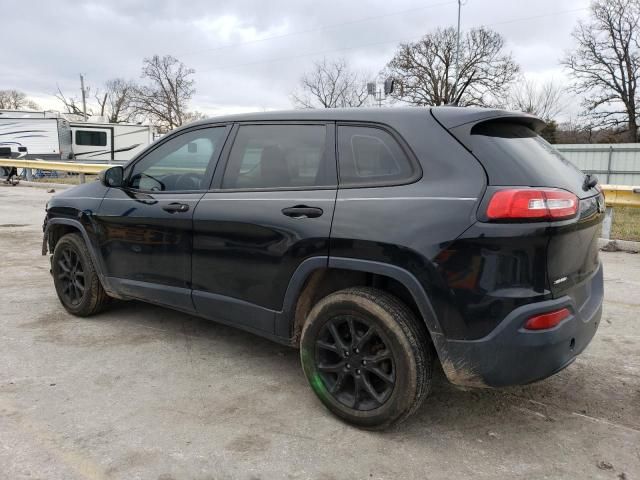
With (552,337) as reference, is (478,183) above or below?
above

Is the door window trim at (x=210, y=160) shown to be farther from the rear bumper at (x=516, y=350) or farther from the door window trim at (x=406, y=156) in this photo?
the rear bumper at (x=516, y=350)

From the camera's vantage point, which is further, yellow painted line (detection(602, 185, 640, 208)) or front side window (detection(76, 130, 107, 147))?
front side window (detection(76, 130, 107, 147))

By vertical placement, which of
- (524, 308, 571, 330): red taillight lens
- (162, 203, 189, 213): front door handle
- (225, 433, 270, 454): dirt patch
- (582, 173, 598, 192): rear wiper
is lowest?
(225, 433, 270, 454): dirt patch

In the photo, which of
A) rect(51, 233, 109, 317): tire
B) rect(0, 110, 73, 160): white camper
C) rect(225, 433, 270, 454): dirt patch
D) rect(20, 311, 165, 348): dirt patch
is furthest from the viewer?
rect(0, 110, 73, 160): white camper

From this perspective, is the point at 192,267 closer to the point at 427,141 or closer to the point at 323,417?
the point at 323,417

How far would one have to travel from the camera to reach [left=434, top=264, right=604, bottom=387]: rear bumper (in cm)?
240

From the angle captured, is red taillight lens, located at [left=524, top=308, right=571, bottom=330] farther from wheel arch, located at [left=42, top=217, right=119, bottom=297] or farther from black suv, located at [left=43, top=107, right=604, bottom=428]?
wheel arch, located at [left=42, top=217, right=119, bottom=297]

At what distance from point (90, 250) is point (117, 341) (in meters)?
0.80

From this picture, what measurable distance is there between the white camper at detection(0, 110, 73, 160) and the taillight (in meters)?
28.2

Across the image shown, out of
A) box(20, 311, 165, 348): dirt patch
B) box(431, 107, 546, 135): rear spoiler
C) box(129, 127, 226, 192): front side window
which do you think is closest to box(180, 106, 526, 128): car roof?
box(431, 107, 546, 135): rear spoiler

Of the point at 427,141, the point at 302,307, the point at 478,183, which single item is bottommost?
the point at 302,307

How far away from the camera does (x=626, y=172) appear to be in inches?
→ 874

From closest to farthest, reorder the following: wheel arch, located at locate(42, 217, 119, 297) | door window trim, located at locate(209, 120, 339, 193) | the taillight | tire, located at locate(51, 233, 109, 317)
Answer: the taillight < door window trim, located at locate(209, 120, 339, 193) < wheel arch, located at locate(42, 217, 119, 297) < tire, located at locate(51, 233, 109, 317)

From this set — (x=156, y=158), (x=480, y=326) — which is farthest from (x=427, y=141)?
(x=156, y=158)
